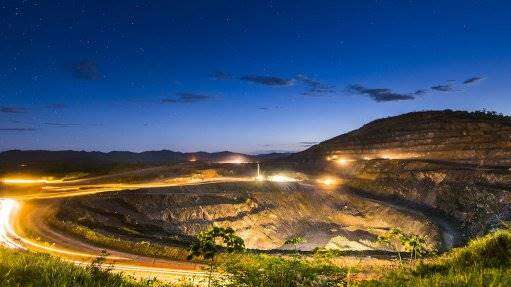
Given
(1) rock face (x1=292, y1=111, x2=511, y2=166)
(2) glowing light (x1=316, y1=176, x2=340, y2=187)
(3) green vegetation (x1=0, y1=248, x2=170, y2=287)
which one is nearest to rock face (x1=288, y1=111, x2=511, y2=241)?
(1) rock face (x1=292, y1=111, x2=511, y2=166)

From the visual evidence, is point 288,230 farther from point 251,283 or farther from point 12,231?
point 251,283

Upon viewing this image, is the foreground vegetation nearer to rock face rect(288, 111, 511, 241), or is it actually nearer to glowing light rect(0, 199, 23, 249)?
glowing light rect(0, 199, 23, 249)

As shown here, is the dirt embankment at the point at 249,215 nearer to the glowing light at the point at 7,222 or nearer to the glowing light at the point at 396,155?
the glowing light at the point at 7,222

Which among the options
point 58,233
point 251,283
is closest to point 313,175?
point 58,233

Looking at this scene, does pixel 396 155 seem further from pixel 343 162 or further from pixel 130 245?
pixel 130 245

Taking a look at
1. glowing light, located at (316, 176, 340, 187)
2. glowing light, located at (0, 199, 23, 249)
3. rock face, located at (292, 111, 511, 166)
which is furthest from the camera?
rock face, located at (292, 111, 511, 166)

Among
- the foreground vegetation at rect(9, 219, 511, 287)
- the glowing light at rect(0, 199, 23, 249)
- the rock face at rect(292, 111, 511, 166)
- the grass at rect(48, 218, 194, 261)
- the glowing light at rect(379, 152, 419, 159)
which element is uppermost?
the rock face at rect(292, 111, 511, 166)

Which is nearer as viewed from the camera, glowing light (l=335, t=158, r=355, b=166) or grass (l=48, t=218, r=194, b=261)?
grass (l=48, t=218, r=194, b=261)

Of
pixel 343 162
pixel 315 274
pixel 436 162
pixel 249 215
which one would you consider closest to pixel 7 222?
pixel 249 215
